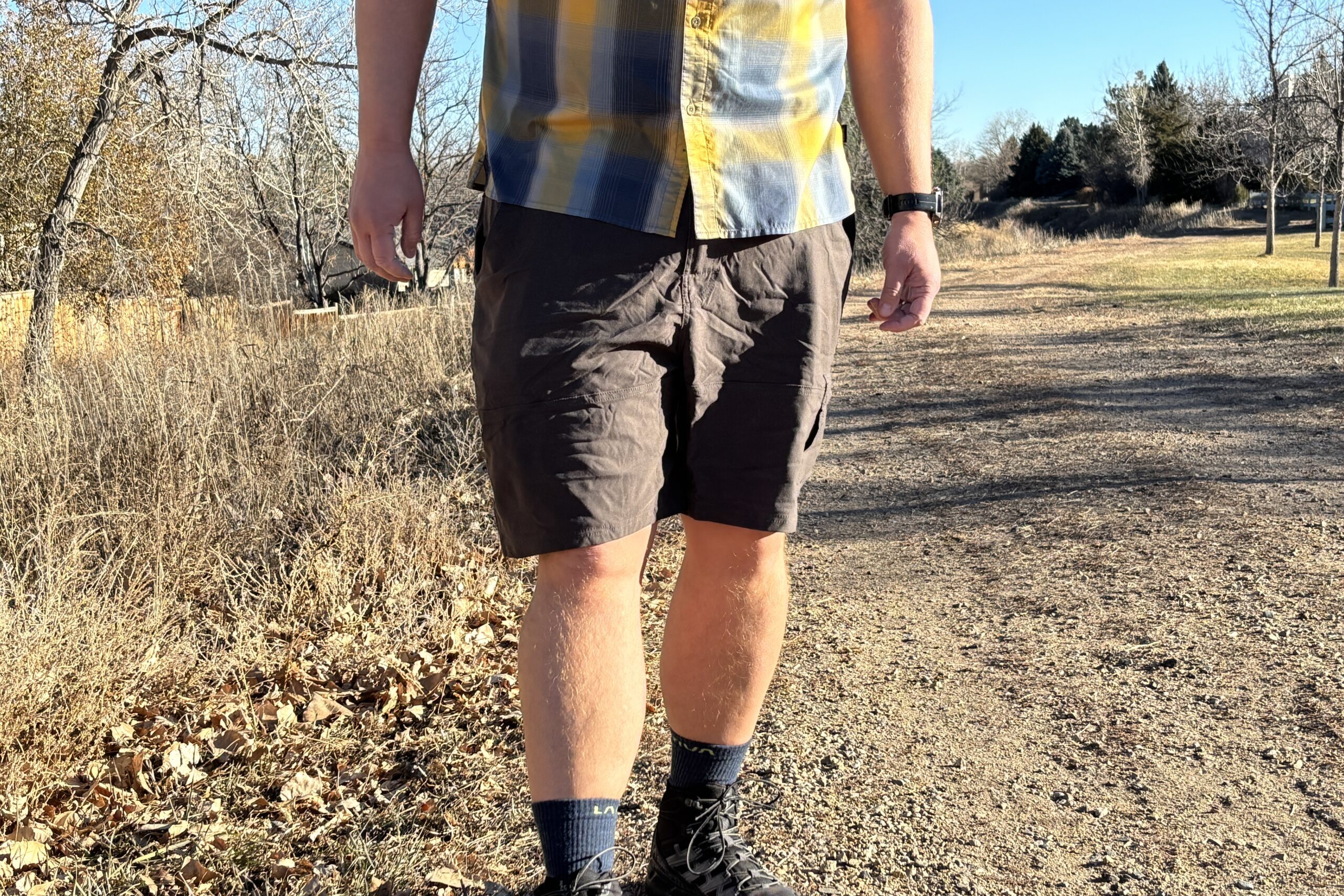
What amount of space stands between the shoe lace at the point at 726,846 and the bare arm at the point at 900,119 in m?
0.86

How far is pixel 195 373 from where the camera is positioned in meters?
4.64

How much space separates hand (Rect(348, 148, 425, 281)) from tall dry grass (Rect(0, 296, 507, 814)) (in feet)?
4.63

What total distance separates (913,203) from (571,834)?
1.15 metres

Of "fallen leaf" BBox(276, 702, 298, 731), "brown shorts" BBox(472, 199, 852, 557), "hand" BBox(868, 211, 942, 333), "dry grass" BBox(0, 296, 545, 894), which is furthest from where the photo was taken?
"fallen leaf" BBox(276, 702, 298, 731)

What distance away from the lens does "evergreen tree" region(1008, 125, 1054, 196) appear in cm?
6097

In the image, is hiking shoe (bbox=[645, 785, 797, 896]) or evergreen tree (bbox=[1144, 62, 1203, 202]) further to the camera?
evergreen tree (bbox=[1144, 62, 1203, 202])

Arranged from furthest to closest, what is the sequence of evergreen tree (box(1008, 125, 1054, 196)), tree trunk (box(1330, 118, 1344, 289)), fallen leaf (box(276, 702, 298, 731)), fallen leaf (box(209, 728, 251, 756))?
evergreen tree (box(1008, 125, 1054, 196)), tree trunk (box(1330, 118, 1344, 289)), fallen leaf (box(276, 702, 298, 731)), fallen leaf (box(209, 728, 251, 756))

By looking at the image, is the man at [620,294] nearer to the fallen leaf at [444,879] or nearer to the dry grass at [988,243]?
the fallen leaf at [444,879]

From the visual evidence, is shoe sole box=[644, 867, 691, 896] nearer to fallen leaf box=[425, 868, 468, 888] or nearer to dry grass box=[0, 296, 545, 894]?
fallen leaf box=[425, 868, 468, 888]

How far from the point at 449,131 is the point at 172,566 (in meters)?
17.8

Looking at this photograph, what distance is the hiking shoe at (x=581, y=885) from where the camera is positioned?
1.40 meters

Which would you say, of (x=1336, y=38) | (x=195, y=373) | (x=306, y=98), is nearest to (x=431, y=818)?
(x=195, y=373)

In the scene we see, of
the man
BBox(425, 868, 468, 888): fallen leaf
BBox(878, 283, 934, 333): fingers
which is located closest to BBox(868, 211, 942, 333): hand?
BBox(878, 283, 934, 333): fingers

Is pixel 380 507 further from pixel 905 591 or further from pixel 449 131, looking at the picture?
pixel 449 131
